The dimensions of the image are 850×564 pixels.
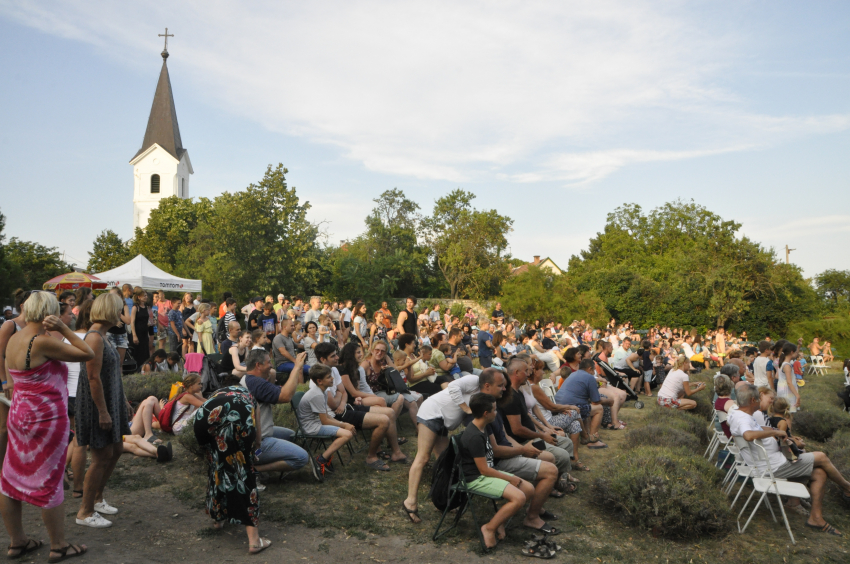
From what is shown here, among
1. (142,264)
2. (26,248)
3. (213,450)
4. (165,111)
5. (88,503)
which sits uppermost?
(165,111)

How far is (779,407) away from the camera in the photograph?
641 cm

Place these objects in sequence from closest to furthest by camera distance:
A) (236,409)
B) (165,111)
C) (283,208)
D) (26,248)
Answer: (236,409), (283,208), (26,248), (165,111)

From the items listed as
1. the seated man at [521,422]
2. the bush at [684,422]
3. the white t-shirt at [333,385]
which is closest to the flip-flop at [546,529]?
the seated man at [521,422]

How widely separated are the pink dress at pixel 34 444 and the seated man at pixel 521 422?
3.66 metres

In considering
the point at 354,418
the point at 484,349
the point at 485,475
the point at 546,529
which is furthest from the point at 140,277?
the point at 546,529

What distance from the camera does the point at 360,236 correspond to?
55.0 metres

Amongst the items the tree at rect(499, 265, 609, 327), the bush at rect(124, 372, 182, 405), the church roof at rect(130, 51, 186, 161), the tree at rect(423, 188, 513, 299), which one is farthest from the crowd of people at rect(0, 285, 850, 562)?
the church roof at rect(130, 51, 186, 161)

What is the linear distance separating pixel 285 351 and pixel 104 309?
499cm

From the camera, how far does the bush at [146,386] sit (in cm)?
834

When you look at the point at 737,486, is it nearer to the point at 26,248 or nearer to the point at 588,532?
the point at 588,532

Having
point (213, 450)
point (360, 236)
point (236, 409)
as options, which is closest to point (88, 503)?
point (213, 450)

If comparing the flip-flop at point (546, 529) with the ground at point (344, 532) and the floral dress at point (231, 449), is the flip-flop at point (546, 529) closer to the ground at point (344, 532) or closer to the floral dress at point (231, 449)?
the ground at point (344, 532)

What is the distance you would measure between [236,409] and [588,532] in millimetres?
3232

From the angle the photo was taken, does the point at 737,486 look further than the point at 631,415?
No
